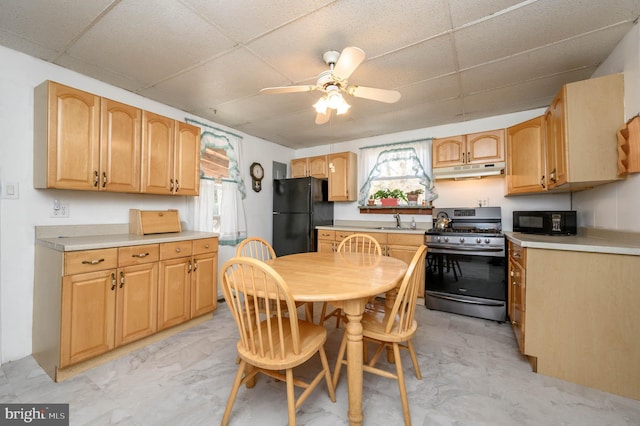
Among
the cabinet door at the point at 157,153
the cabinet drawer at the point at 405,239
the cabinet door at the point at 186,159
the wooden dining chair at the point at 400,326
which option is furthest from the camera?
the cabinet drawer at the point at 405,239

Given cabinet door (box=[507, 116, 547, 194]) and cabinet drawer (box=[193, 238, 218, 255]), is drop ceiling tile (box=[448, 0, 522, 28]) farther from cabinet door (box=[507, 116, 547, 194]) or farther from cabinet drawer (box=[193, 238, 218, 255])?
cabinet drawer (box=[193, 238, 218, 255])

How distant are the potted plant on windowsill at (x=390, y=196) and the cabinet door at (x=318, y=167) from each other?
944mm

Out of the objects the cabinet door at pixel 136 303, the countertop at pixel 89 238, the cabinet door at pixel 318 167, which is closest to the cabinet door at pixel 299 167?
the cabinet door at pixel 318 167

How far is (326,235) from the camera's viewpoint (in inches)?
153

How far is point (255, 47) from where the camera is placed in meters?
1.94

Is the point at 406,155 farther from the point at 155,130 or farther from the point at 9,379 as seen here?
the point at 9,379

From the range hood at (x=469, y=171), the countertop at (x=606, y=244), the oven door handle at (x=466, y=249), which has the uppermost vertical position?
the range hood at (x=469, y=171)

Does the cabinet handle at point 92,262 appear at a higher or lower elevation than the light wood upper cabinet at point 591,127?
lower

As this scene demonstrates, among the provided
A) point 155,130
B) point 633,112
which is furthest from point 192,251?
point 633,112

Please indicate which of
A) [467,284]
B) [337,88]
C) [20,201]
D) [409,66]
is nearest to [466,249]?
[467,284]

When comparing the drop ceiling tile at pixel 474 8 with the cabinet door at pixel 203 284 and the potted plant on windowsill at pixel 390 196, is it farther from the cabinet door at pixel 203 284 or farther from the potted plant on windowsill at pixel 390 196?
the cabinet door at pixel 203 284

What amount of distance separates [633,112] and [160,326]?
3.95 m

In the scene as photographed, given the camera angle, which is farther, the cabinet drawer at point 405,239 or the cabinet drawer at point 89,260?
the cabinet drawer at point 405,239

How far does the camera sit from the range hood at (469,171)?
302 centimetres
